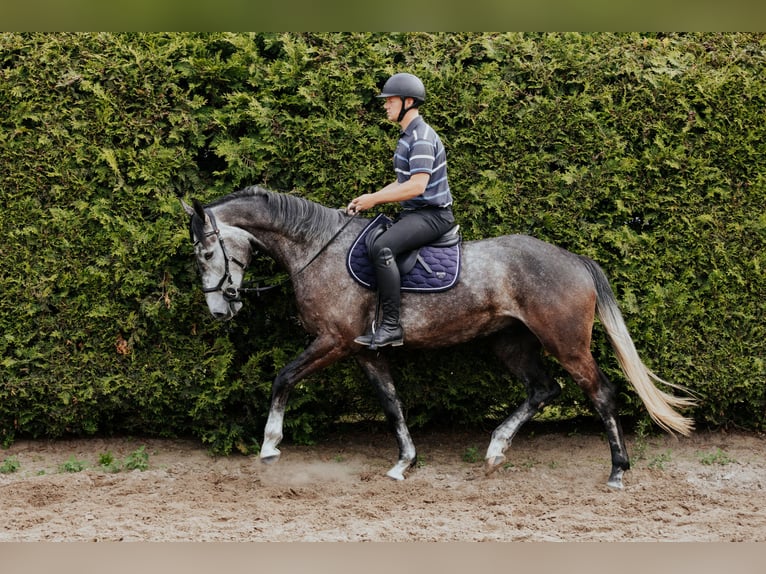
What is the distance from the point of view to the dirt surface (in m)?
5.01

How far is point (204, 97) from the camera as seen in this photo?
6.39m

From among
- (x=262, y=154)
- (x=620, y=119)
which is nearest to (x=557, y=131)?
(x=620, y=119)

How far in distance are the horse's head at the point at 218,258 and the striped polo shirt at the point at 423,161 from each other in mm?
1300

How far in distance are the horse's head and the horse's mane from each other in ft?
0.83

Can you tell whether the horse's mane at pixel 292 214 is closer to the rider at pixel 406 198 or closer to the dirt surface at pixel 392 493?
the rider at pixel 406 198

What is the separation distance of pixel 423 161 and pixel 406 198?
28cm

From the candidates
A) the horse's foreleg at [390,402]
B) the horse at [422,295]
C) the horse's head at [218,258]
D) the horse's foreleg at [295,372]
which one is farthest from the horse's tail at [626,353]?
the horse's head at [218,258]

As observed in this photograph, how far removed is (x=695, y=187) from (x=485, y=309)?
2188 millimetres

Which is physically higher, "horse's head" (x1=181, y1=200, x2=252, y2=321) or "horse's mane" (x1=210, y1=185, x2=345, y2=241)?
"horse's mane" (x1=210, y1=185, x2=345, y2=241)

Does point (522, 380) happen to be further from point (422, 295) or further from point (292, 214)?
point (292, 214)

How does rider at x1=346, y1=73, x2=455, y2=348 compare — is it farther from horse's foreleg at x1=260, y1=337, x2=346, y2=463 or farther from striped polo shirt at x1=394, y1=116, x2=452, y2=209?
horse's foreleg at x1=260, y1=337, x2=346, y2=463

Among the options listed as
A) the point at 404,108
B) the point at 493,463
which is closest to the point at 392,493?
the point at 493,463

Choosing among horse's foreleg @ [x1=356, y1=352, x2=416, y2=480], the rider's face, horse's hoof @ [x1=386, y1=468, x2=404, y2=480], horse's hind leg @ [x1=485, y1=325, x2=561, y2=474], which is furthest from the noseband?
horse's hind leg @ [x1=485, y1=325, x2=561, y2=474]

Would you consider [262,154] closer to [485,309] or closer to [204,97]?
[204,97]
